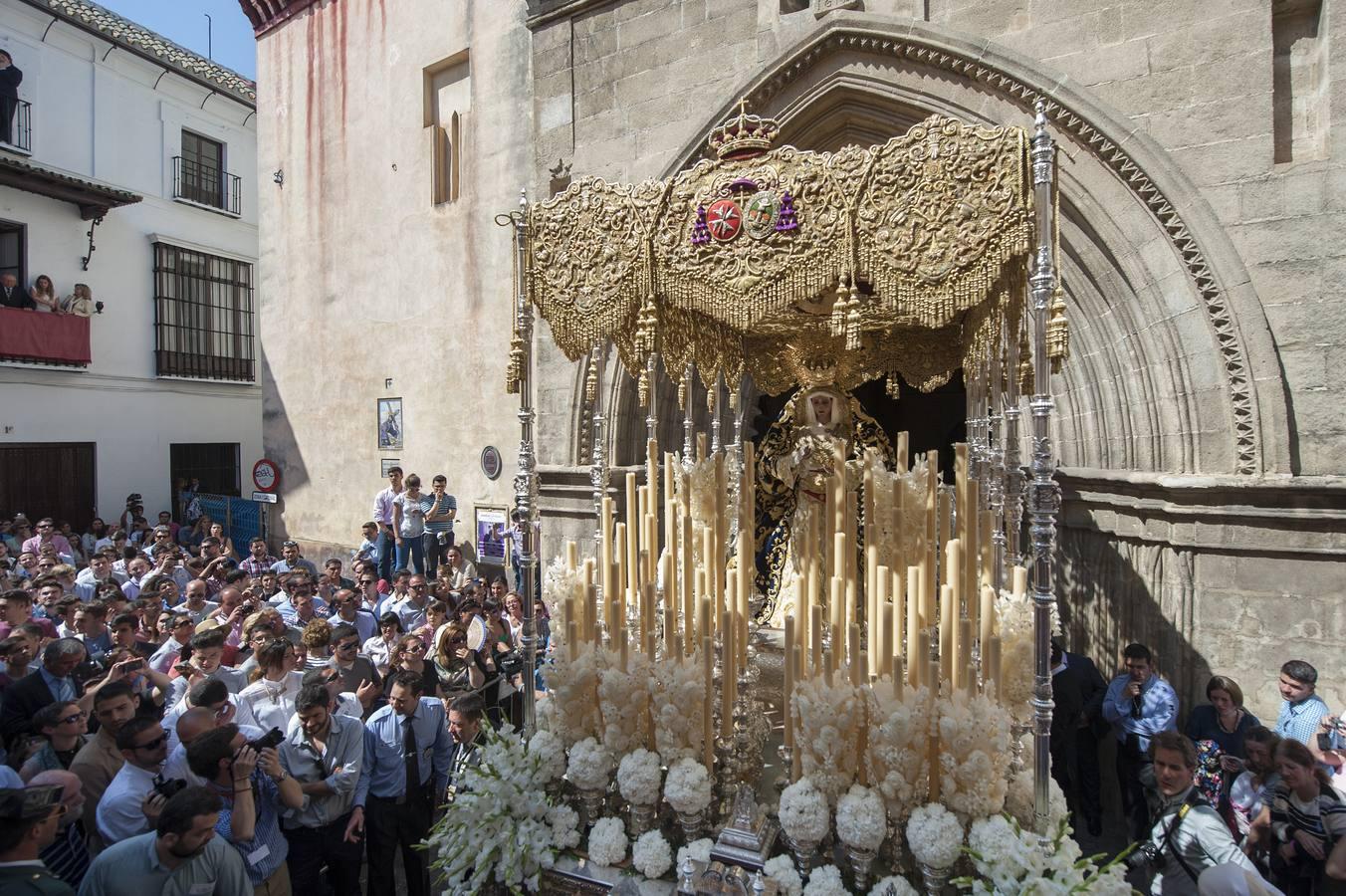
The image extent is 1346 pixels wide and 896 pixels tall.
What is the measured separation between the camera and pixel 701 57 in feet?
22.9

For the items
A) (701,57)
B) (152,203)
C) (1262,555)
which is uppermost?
(152,203)

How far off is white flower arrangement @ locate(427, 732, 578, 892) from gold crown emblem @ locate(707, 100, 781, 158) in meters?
3.05

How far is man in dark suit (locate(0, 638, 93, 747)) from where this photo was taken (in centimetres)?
394

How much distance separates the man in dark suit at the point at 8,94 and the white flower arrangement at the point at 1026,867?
16.8 meters

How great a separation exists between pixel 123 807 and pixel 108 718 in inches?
17.5

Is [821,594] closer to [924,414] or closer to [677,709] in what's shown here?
[677,709]

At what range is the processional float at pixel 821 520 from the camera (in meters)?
3.19

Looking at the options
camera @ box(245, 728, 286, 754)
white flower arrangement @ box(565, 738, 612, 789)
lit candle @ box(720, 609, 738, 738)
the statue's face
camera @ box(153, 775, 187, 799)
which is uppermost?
the statue's face

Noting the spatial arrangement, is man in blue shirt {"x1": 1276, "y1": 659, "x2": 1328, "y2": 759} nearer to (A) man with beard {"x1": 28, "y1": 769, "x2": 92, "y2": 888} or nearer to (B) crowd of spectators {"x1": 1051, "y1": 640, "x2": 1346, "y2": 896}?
(B) crowd of spectators {"x1": 1051, "y1": 640, "x2": 1346, "y2": 896}

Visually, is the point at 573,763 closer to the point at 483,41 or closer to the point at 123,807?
the point at 123,807

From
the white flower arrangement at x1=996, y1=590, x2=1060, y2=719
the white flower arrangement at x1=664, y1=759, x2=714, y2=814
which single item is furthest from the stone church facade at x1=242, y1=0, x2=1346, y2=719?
the white flower arrangement at x1=664, y1=759, x2=714, y2=814

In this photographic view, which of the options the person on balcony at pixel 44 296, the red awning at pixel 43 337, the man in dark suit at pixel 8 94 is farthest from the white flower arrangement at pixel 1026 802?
the man in dark suit at pixel 8 94

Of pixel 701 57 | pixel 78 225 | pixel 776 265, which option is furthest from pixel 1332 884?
pixel 78 225

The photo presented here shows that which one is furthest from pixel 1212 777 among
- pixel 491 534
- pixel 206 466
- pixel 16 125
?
pixel 16 125
